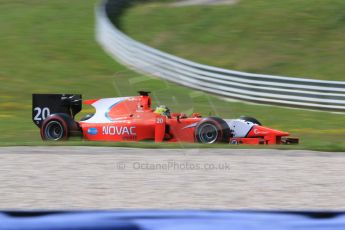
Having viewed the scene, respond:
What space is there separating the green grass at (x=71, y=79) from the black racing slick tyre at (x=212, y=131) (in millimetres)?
328

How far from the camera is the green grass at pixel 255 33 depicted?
68.5 feet

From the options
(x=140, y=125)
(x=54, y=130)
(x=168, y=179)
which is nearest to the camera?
(x=168, y=179)

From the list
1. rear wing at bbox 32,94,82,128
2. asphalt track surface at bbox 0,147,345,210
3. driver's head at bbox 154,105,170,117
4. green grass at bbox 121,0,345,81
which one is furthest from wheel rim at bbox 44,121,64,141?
green grass at bbox 121,0,345,81

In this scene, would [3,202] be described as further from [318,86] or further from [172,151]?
[318,86]

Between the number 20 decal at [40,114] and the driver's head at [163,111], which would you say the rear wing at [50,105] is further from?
the driver's head at [163,111]

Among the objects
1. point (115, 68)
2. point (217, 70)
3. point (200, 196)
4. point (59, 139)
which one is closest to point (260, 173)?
point (200, 196)

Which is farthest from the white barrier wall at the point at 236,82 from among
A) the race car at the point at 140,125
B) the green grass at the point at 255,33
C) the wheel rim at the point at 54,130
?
the wheel rim at the point at 54,130

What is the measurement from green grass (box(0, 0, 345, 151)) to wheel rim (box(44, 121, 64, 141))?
1.26 feet

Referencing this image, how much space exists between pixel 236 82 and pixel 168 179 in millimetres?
10243

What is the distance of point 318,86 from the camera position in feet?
54.1

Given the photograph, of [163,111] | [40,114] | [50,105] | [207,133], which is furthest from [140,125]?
[40,114]

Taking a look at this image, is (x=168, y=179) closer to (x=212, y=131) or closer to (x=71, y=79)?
(x=212, y=131)

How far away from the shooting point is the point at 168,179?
25.3ft

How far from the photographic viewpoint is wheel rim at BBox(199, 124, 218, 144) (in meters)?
11.1
